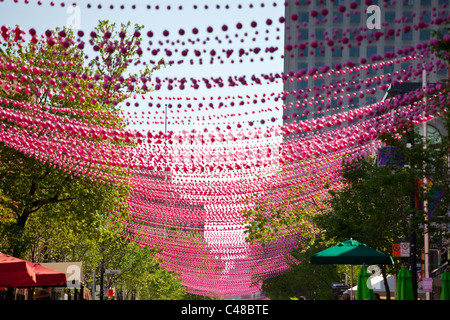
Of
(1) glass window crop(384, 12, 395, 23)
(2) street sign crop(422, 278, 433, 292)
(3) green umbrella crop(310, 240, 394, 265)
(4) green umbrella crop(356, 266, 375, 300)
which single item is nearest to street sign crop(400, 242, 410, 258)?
(2) street sign crop(422, 278, 433, 292)

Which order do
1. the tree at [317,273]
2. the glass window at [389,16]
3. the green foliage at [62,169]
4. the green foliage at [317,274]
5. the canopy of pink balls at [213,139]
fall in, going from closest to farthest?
the canopy of pink balls at [213,139] < the green foliage at [62,169] < the tree at [317,273] < the green foliage at [317,274] < the glass window at [389,16]

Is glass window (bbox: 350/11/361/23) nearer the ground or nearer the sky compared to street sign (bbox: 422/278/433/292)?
nearer the sky

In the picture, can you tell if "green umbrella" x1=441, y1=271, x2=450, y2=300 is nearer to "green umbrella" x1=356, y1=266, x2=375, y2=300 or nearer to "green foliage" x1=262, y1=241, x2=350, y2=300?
"green umbrella" x1=356, y1=266, x2=375, y2=300

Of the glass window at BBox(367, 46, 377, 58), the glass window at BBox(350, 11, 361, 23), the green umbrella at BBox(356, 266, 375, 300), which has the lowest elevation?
the green umbrella at BBox(356, 266, 375, 300)

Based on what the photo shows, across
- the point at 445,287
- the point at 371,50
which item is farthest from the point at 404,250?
the point at 371,50

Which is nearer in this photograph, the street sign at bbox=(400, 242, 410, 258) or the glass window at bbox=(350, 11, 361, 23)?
the street sign at bbox=(400, 242, 410, 258)

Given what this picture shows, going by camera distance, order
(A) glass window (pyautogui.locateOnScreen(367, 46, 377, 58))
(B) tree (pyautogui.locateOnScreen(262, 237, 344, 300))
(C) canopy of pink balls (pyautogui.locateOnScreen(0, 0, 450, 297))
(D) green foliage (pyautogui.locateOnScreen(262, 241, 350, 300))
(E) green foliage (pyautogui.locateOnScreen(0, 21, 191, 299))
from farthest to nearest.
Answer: (A) glass window (pyautogui.locateOnScreen(367, 46, 377, 58)) < (D) green foliage (pyautogui.locateOnScreen(262, 241, 350, 300)) < (B) tree (pyautogui.locateOnScreen(262, 237, 344, 300)) < (E) green foliage (pyautogui.locateOnScreen(0, 21, 191, 299)) < (C) canopy of pink balls (pyautogui.locateOnScreen(0, 0, 450, 297))

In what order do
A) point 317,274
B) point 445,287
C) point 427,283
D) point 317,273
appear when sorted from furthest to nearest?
point 317,274 < point 317,273 < point 427,283 < point 445,287

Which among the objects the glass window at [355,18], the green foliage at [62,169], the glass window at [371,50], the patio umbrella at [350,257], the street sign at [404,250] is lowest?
the patio umbrella at [350,257]

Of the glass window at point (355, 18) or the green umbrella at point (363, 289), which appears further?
the glass window at point (355, 18)

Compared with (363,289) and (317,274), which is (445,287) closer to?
(363,289)

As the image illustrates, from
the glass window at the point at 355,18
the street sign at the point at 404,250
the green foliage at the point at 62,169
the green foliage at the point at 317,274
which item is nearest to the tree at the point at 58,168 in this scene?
the green foliage at the point at 62,169

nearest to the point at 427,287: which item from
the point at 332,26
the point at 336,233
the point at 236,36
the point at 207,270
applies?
the point at 336,233

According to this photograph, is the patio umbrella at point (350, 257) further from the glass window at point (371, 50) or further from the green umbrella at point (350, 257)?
the glass window at point (371, 50)
